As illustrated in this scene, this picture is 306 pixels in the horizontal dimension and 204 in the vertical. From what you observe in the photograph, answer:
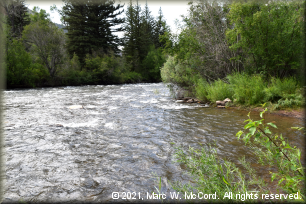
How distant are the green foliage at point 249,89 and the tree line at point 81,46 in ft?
16.6

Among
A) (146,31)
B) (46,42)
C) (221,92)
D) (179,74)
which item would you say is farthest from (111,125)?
(146,31)

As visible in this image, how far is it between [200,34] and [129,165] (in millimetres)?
9913

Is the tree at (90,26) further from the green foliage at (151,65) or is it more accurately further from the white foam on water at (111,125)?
the white foam on water at (111,125)

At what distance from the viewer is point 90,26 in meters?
34.7

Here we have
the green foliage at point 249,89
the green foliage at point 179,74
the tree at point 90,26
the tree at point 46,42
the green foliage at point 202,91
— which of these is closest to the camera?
the green foliage at point 249,89

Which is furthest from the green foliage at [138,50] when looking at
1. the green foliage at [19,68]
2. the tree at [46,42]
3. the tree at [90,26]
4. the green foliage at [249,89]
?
the green foliage at [249,89]

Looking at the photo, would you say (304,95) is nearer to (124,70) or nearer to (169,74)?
(169,74)

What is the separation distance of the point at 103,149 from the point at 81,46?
33439 mm

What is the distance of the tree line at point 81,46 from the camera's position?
21.1m

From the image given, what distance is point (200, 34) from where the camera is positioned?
11.3 meters

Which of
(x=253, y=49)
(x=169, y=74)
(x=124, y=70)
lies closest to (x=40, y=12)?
(x=124, y=70)

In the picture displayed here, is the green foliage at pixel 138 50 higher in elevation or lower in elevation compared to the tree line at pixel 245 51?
higher

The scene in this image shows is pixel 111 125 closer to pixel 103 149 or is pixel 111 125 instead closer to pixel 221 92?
pixel 103 149

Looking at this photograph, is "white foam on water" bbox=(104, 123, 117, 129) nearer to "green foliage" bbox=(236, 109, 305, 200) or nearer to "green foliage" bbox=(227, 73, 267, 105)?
A: "green foliage" bbox=(236, 109, 305, 200)
